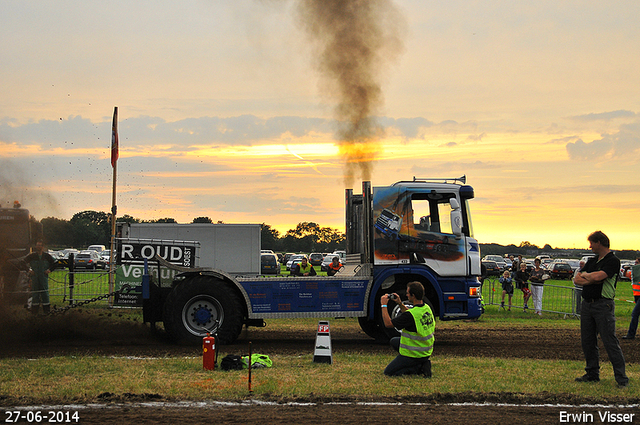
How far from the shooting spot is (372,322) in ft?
46.3

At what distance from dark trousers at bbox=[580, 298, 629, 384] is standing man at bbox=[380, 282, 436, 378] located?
226cm

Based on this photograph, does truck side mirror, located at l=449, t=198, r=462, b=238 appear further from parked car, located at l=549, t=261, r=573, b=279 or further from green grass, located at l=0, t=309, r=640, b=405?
parked car, located at l=549, t=261, r=573, b=279

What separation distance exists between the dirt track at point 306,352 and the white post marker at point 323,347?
5.67 ft

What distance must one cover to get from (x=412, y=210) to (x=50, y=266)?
1114 cm

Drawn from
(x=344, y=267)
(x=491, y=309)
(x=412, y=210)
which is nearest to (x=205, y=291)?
(x=344, y=267)

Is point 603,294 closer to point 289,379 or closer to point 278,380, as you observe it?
point 289,379

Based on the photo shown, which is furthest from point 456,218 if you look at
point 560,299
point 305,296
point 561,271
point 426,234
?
point 561,271

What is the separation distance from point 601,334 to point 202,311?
7.83 meters

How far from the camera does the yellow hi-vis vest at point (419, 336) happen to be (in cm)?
905

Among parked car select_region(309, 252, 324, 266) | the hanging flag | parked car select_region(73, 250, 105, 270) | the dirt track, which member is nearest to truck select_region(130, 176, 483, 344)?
the dirt track

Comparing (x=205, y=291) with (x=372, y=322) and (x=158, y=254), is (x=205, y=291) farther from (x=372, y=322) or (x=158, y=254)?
(x=372, y=322)

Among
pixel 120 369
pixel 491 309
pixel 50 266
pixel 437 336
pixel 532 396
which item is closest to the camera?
pixel 532 396

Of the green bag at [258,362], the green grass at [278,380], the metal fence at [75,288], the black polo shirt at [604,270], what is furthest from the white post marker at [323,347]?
the metal fence at [75,288]

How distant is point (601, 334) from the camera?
880cm
